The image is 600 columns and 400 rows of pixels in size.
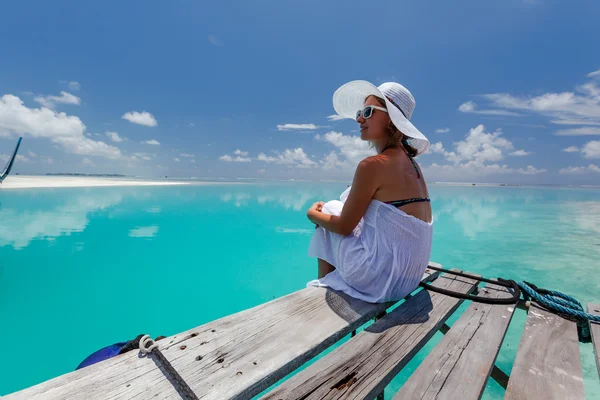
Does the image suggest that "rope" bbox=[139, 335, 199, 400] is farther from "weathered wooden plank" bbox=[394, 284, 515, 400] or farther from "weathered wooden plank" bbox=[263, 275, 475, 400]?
"weathered wooden plank" bbox=[394, 284, 515, 400]

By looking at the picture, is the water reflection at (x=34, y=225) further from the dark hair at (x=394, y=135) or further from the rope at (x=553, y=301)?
the rope at (x=553, y=301)

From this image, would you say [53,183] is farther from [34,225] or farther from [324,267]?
[324,267]

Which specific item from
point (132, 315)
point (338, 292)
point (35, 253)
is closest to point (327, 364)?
Answer: point (338, 292)

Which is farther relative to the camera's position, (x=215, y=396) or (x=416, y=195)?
Answer: (x=416, y=195)

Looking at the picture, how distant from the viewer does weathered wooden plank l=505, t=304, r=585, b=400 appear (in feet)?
3.50

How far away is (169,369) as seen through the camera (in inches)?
37.9

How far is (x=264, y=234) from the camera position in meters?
9.38

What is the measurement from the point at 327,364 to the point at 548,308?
153 centimetres

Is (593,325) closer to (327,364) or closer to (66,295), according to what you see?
(327,364)

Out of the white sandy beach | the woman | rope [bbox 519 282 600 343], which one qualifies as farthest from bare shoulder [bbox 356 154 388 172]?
the white sandy beach

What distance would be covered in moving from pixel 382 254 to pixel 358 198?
33 cm

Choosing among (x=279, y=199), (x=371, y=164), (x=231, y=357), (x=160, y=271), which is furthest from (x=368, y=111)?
(x=279, y=199)

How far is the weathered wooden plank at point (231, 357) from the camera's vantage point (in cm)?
89

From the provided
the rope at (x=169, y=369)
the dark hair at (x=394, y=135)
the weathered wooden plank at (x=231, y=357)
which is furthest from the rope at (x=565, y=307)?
the rope at (x=169, y=369)
